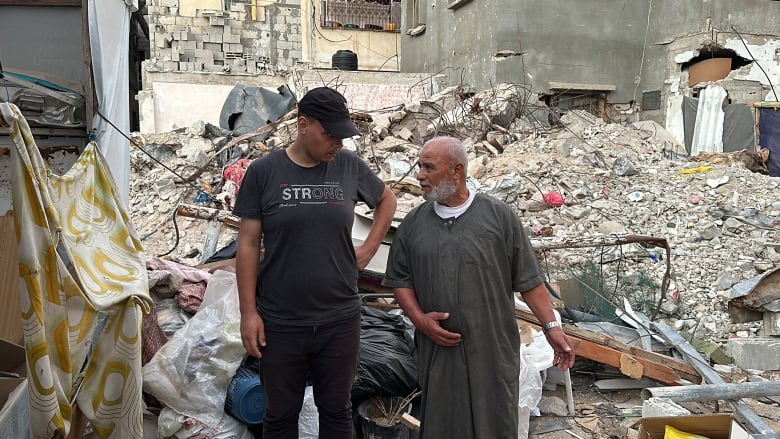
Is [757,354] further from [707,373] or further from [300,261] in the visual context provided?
[300,261]

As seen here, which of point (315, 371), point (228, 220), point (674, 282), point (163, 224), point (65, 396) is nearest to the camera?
point (65, 396)

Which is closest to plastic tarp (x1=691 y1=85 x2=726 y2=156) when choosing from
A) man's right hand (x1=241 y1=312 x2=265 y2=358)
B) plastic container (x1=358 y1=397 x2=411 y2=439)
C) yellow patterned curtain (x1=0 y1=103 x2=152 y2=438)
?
plastic container (x1=358 y1=397 x2=411 y2=439)

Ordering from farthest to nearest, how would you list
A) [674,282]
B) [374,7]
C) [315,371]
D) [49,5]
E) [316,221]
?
[374,7] → [674,282] → [49,5] → [315,371] → [316,221]

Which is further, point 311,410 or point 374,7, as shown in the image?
point 374,7

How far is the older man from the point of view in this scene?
8.13ft

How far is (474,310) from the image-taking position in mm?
2477

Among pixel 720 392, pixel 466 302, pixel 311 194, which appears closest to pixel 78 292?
pixel 311 194

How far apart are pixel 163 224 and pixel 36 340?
306 inches

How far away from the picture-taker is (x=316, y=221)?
239 cm

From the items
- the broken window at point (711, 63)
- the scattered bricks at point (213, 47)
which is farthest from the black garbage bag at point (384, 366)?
the scattered bricks at point (213, 47)

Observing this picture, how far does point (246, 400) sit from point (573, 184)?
756cm

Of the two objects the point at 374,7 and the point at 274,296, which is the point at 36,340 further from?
the point at 374,7

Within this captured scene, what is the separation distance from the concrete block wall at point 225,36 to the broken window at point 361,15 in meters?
1.23

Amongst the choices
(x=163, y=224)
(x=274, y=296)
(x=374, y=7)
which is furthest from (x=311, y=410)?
(x=374, y=7)
